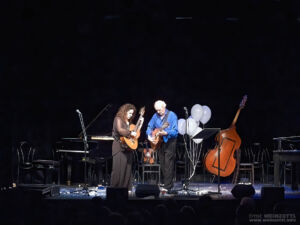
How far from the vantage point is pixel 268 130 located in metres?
11.4

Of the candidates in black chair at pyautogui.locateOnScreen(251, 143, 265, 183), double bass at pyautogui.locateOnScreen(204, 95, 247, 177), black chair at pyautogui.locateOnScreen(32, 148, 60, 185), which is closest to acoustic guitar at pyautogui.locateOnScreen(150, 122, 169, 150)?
double bass at pyautogui.locateOnScreen(204, 95, 247, 177)

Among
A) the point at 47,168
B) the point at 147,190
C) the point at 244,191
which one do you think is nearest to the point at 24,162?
the point at 47,168

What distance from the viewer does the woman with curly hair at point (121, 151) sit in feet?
25.2

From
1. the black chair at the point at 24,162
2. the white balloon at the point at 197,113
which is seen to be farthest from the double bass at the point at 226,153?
the black chair at the point at 24,162

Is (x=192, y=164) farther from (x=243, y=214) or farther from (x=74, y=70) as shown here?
(x=243, y=214)

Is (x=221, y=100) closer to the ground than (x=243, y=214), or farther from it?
farther from it

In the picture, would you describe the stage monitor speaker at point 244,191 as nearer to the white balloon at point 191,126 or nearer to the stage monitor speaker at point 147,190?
the stage monitor speaker at point 147,190

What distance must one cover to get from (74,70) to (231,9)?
3831mm

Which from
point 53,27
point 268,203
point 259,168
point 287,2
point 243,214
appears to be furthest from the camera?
point 259,168

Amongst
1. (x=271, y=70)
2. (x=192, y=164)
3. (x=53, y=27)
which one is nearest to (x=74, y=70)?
(x=53, y=27)

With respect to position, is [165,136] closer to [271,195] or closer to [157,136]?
[157,136]

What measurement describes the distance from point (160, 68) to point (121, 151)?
3.89 meters

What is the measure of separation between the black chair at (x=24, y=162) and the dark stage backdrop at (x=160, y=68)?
0.28 meters

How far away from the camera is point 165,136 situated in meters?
8.13
